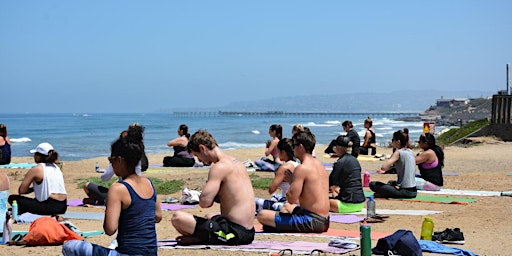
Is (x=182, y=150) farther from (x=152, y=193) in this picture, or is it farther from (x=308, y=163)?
(x=152, y=193)

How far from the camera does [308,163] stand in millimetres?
8250

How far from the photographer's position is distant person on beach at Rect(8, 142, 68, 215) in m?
9.00

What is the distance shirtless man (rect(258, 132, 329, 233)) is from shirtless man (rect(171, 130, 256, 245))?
0.94 m

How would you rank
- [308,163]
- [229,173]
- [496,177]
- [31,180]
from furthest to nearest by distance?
[496,177], [31,180], [308,163], [229,173]

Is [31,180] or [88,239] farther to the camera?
[31,180]

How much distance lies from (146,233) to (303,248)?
2170 mm

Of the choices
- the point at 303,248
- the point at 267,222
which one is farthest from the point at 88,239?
the point at 303,248

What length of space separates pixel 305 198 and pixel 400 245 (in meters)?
1.54

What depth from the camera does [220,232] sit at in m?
7.38

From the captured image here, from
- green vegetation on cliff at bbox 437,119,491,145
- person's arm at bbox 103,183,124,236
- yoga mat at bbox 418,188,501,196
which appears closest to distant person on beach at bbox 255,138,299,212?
person's arm at bbox 103,183,124,236

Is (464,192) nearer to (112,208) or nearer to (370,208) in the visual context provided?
(370,208)

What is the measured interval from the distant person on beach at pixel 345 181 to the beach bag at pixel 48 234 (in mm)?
3745

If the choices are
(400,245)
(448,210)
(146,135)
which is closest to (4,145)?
(448,210)

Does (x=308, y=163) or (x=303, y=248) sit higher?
(x=308, y=163)
